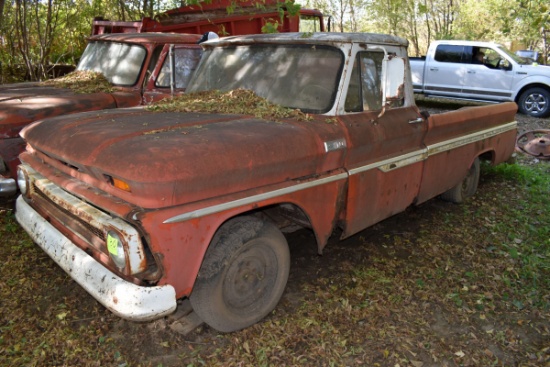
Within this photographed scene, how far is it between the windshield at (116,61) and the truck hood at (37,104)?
55 cm

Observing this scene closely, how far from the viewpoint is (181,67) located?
17.8ft

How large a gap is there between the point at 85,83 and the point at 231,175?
3.84 metres

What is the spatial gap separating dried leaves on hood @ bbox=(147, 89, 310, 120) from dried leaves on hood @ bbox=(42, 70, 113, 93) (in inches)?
73.9

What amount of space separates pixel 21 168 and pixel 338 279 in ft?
8.63

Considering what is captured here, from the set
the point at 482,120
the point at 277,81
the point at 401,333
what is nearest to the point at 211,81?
the point at 277,81

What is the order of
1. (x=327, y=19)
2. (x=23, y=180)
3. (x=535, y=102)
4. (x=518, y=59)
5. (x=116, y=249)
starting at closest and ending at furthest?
(x=116, y=249) < (x=23, y=180) < (x=535, y=102) < (x=518, y=59) < (x=327, y=19)

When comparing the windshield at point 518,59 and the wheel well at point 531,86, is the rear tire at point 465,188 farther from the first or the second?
the windshield at point 518,59

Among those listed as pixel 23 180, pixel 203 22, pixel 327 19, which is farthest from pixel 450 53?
pixel 23 180

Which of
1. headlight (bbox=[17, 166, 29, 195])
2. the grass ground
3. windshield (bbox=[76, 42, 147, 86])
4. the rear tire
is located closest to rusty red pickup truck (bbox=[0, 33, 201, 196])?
windshield (bbox=[76, 42, 147, 86])

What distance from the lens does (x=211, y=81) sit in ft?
13.4

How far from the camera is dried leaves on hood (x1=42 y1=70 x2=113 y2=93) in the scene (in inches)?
211

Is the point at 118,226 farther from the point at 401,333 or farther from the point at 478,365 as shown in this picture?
the point at 478,365

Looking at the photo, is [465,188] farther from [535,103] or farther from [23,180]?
[535,103]

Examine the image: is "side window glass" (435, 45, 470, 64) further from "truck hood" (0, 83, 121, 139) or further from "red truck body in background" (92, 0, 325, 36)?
"truck hood" (0, 83, 121, 139)
